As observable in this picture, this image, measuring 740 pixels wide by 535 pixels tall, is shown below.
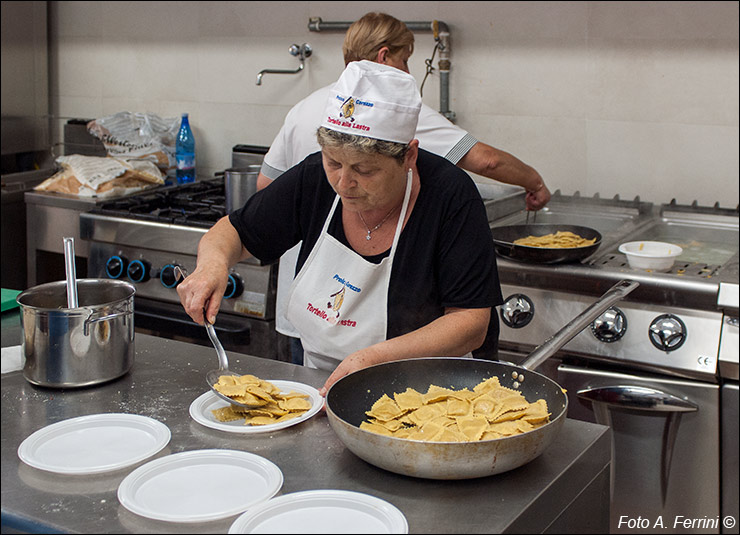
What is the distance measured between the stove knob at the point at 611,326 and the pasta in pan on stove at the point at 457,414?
991 mm

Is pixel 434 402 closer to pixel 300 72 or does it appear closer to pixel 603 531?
pixel 603 531

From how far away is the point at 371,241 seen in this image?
190 centimetres

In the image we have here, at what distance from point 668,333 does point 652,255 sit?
23cm

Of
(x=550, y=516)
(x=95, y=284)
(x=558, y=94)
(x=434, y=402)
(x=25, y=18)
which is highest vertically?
(x=25, y=18)

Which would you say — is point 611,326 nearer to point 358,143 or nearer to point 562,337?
point 562,337

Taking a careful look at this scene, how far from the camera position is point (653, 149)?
10.0 feet

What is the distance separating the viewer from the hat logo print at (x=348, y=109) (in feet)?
5.41

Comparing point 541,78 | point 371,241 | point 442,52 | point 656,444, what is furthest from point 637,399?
point 442,52

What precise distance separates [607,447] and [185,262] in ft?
6.49

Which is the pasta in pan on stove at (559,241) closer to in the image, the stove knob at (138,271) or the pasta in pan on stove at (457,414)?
the pasta in pan on stove at (457,414)

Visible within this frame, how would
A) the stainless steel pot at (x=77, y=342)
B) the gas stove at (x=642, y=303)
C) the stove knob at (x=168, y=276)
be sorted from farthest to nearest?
the stove knob at (x=168, y=276)
the gas stove at (x=642, y=303)
the stainless steel pot at (x=77, y=342)

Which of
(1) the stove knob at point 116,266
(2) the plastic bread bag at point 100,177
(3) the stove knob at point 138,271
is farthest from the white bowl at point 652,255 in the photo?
(2) the plastic bread bag at point 100,177

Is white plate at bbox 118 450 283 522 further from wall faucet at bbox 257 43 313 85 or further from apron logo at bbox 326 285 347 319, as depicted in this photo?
wall faucet at bbox 257 43 313 85

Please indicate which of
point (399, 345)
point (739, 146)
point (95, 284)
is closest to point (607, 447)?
point (399, 345)
